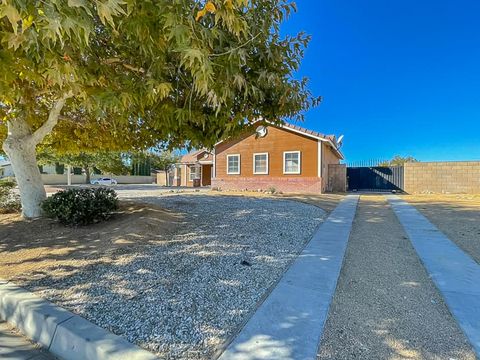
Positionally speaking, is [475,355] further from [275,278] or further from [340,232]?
[340,232]

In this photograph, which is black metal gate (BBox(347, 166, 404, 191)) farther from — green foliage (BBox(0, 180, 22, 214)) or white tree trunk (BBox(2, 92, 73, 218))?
green foliage (BBox(0, 180, 22, 214))

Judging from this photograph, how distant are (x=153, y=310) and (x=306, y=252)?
2695 millimetres

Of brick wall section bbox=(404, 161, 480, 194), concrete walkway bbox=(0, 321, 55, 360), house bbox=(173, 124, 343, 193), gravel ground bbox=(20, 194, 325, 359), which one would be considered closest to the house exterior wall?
house bbox=(173, 124, 343, 193)

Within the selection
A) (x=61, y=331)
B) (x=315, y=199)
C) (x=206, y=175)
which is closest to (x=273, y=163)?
(x=315, y=199)

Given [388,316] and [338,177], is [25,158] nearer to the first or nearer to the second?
[388,316]

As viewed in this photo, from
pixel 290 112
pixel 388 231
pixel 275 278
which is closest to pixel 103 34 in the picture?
pixel 290 112

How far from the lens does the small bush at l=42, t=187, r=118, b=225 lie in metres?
5.94

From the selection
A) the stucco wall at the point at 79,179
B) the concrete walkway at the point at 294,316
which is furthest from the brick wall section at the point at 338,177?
the stucco wall at the point at 79,179

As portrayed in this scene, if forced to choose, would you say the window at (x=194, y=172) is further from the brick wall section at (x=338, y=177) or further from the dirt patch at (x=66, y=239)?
the dirt patch at (x=66, y=239)

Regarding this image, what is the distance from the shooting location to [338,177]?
64.9 feet

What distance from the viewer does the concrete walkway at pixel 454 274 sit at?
104 inches

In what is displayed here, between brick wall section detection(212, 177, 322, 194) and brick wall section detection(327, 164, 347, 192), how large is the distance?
346 cm

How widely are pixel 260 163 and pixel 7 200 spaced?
13.4 metres

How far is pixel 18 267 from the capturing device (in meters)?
4.12
